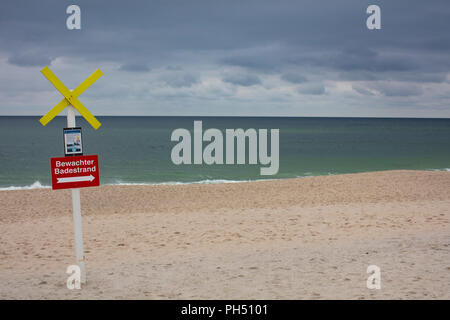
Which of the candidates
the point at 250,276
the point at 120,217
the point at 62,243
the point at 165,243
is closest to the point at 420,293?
the point at 250,276

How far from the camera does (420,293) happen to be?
558 cm

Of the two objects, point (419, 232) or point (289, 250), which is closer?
point (289, 250)

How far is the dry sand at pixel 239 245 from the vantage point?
20.1 feet

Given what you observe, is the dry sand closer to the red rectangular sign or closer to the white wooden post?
the white wooden post

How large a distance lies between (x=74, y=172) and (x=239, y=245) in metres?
4.36

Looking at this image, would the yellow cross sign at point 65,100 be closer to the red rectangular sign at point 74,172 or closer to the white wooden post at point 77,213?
the white wooden post at point 77,213

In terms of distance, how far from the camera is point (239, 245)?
909cm

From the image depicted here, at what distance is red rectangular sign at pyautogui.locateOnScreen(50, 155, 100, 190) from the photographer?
18.6ft

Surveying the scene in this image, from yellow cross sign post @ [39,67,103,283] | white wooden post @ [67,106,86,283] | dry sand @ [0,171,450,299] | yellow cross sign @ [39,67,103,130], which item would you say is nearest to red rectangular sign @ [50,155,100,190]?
yellow cross sign post @ [39,67,103,283]

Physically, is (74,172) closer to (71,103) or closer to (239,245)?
(71,103)

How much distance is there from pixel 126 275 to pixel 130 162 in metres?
34.8

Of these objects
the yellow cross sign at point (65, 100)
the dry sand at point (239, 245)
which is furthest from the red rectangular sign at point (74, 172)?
the dry sand at point (239, 245)

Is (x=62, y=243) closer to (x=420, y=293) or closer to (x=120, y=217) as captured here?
(x=120, y=217)
